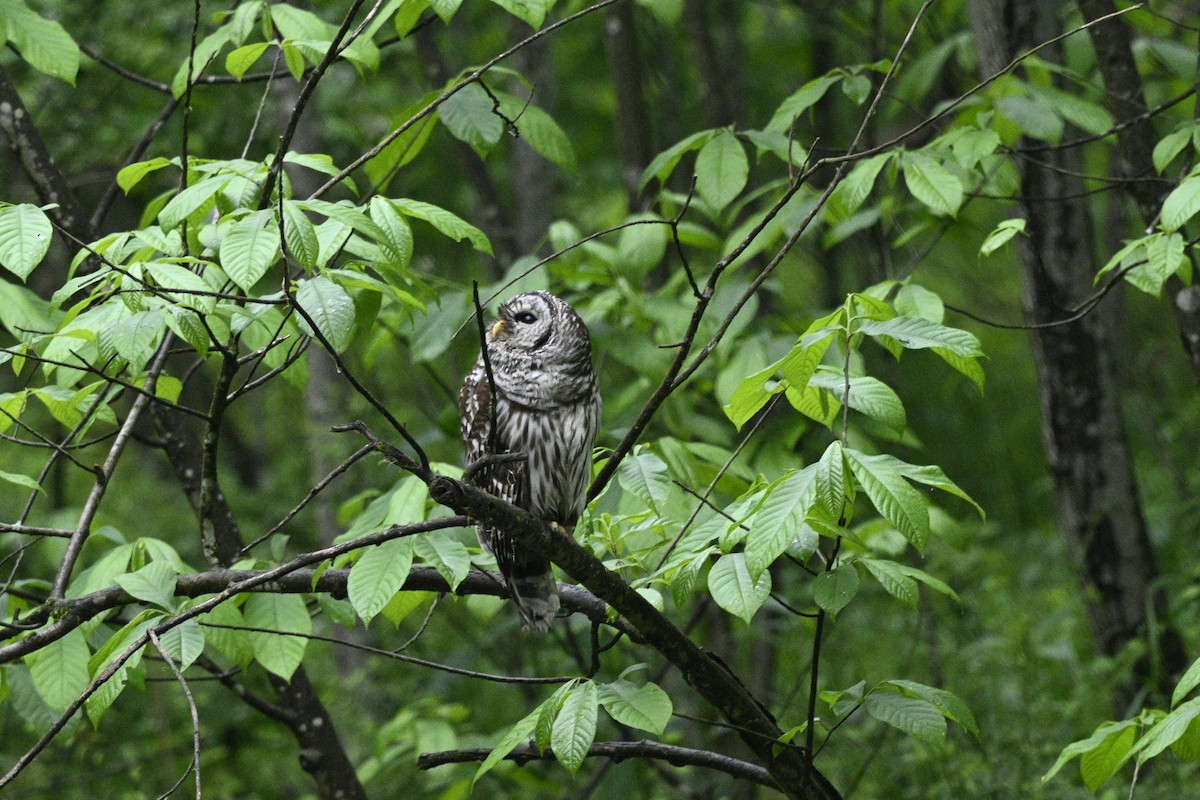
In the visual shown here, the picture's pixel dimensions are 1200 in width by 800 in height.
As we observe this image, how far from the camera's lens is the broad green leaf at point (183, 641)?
2145mm

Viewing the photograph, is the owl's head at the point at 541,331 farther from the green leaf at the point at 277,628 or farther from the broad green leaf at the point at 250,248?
the broad green leaf at the point at 250,248

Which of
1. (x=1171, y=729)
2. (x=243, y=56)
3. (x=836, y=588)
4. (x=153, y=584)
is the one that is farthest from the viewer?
(x=243, y=56)

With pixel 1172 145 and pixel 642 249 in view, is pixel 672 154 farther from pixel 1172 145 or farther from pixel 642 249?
pixel 1172 145

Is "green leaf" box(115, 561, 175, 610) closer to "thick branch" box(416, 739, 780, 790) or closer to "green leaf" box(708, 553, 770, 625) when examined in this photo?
"thick branch" box(416, 739, 780, 790)

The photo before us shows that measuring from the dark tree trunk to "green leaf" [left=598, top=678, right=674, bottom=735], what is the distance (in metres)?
2.25

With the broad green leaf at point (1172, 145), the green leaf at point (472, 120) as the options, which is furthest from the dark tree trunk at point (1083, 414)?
the green leaf at point (472, 120)

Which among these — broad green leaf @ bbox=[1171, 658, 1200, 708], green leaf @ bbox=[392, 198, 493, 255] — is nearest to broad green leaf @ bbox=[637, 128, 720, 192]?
green leaf @ bbox=[392, 198, 493, 255]

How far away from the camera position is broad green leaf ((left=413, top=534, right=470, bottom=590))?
2.14m

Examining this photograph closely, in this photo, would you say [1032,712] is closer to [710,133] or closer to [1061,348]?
[1061,348]

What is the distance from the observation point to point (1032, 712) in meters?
4.53

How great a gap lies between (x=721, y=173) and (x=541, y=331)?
0.61 meters

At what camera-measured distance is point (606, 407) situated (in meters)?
3.72

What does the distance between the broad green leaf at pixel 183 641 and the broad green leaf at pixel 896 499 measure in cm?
124

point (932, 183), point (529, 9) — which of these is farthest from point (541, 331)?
point (932, 183)
